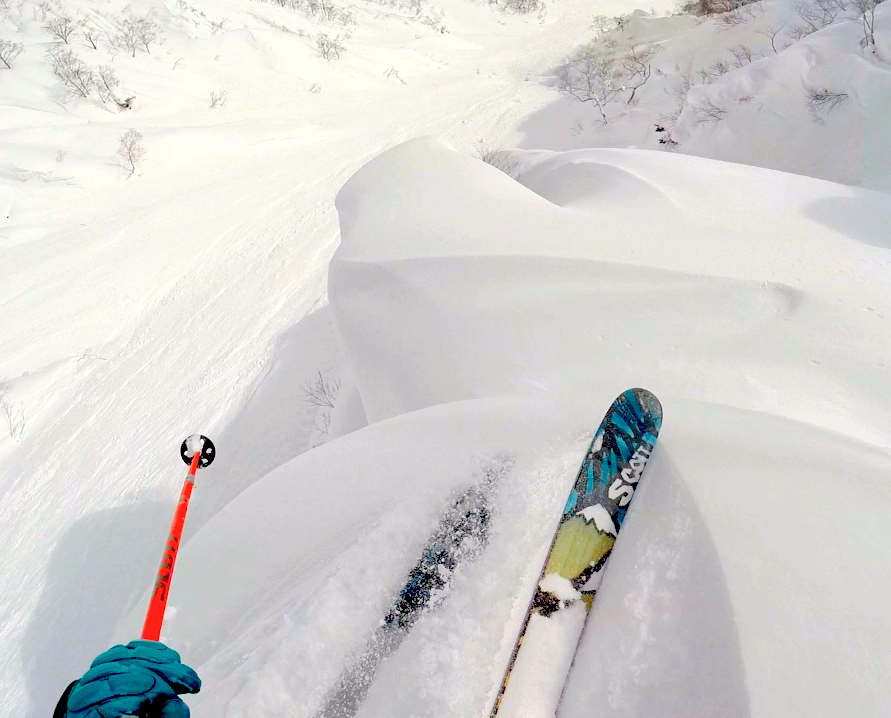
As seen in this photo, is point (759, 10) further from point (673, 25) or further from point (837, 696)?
point (837, 696)

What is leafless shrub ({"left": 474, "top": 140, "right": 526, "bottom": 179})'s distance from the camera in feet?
23.3

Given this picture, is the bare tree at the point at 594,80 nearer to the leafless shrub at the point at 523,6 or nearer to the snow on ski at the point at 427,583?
the leafless shrub at the point at 523,6

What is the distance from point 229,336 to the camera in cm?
557

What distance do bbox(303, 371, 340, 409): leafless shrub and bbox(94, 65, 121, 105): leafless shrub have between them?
25.2 feet

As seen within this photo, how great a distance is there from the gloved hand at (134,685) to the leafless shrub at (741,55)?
10032 mm

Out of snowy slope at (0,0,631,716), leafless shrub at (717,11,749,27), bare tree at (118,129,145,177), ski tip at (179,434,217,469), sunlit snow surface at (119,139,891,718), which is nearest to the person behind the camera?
sunlit snow surface at (119,139,891,718)

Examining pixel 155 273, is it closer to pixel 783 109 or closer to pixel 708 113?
pixel 708 113

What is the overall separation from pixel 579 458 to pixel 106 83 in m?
10.6

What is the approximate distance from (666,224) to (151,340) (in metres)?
5.03

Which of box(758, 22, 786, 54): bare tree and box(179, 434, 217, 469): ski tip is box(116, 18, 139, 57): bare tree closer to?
box(179, 434, 217, 469): ski tip

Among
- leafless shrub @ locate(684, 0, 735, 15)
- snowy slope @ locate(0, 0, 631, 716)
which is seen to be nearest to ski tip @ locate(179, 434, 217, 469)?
snowy slope @ locate(0, 0, 631, 716)

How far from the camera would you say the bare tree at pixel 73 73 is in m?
9.18

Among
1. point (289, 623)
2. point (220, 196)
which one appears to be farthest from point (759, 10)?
point (289, 623)

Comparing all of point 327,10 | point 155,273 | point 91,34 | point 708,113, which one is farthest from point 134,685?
point 327,10
